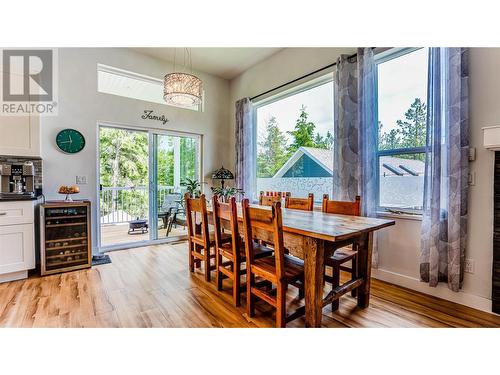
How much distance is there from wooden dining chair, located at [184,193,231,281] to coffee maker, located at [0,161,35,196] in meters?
1.87

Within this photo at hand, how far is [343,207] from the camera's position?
2.36 metres

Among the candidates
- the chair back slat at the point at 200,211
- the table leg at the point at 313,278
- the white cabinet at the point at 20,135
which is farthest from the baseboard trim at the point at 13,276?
the table leg at the point at 313,278

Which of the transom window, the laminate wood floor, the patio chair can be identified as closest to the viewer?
the laminate wood floor

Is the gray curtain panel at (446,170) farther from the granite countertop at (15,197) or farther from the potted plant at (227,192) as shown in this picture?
the granite countertop at (15,197)

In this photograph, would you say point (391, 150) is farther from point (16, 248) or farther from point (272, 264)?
point (16, 248)

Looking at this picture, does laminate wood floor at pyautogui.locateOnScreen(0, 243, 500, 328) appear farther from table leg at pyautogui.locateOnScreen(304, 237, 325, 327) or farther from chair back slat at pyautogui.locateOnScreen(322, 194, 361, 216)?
chair back slat at pyautogui.locateOnScreen(322, 194, 361, 216)

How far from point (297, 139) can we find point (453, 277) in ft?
8.16

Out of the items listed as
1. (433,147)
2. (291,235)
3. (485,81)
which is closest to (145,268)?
(291,235)

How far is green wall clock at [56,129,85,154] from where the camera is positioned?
10.6ft

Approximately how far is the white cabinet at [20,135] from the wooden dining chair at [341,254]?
11.5 ft

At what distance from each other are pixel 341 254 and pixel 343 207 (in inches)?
19.7

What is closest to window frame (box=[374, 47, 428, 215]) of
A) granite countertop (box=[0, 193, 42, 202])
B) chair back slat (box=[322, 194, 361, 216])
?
chair back slat (box=[322, 194, 361, 216])

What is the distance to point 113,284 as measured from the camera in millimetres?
2471

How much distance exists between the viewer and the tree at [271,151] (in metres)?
3.95
